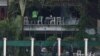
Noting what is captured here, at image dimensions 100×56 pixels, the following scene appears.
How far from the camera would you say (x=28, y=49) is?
1873cm

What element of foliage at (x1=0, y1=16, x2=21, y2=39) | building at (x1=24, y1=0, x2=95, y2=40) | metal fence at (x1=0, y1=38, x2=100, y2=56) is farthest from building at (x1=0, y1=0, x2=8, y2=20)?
metal fence at (x1=0, y1=38, x2=100, y2=56)

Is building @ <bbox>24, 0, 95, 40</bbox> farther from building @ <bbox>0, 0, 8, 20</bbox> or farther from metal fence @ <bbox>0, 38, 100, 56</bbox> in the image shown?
metal fence @ <bbox>0, 38, 100, 56</bbox>

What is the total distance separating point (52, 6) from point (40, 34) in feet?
6.53

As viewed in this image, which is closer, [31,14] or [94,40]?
[94,40]

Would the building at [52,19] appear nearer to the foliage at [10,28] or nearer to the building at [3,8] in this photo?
the building at [3,8]

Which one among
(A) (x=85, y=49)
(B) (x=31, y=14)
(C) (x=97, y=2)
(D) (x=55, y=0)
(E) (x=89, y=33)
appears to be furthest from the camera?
(B) (x=31, y=14)

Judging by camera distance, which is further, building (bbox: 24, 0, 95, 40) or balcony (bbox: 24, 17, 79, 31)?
balcony (bbox: 24, 17, 79, 31)

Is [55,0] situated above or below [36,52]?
above

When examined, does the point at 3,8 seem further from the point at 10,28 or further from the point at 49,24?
the point at 10,28

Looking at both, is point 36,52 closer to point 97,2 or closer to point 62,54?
point 62,54

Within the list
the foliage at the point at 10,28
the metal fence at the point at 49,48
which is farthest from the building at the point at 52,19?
the metal fence at the point at 49,48

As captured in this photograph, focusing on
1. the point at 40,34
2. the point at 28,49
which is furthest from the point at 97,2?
the point at 28,49

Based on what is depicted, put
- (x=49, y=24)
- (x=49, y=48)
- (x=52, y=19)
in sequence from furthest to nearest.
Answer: (x=52, y=19), (x=49, y=24), (x=49, y=48)

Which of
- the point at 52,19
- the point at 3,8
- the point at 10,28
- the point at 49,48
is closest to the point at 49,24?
the point at 52,19
